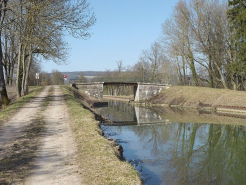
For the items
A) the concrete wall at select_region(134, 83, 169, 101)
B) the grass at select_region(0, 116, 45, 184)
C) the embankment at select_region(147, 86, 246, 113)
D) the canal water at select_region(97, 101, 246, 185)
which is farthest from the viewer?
the concrete wall at select_region(134, 83, 169, 101)

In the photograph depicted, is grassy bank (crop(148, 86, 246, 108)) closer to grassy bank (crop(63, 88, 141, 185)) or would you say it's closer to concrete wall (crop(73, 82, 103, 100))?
concrete wall (crop(73, 82, 103, 100))

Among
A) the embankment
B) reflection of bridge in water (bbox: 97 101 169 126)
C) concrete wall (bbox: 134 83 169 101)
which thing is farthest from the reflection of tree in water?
concrete wall (bbox: 134 83 169 101)

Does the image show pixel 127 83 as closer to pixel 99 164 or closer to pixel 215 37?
pixel 215 37

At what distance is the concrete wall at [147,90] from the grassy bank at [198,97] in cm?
149

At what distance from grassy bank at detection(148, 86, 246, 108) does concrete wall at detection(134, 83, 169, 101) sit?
4.87ft

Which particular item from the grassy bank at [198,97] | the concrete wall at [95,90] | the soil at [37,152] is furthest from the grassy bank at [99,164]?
the concrete wall at [95,90]

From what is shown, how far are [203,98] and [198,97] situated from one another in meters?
1.02

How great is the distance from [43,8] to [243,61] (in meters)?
25.0

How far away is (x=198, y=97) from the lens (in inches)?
1451

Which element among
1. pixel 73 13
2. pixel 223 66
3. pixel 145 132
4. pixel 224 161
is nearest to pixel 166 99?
pixel 223 66

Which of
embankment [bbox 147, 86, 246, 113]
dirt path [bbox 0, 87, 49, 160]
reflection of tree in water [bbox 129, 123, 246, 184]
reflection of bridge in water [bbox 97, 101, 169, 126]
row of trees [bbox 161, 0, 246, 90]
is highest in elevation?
row of trees [bbox 161, 0, 246, 90]

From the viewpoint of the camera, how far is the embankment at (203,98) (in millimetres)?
30297

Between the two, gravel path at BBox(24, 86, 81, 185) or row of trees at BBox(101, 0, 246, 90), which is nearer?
gravel path at BBox(24, 86, 81, 185)

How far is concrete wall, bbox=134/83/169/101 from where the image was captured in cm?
4675
